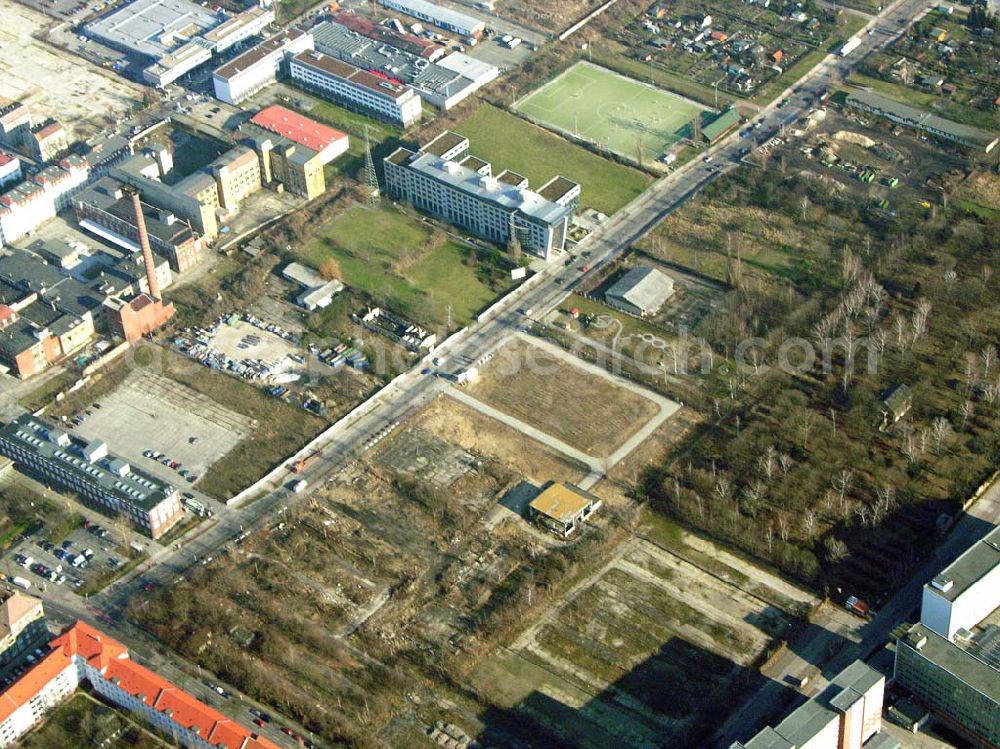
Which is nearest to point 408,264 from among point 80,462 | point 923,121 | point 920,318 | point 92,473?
point 80,462

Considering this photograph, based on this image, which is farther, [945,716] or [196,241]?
[196,241]

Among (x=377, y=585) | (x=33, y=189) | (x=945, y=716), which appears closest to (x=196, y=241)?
(x=33, y=189)

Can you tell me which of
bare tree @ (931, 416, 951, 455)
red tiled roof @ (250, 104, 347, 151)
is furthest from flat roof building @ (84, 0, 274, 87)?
bare tree @ (931, 416, 951, 455)

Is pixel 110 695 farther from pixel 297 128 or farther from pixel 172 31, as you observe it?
pixel 172 31

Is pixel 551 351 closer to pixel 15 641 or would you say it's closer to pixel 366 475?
pixel 366 475

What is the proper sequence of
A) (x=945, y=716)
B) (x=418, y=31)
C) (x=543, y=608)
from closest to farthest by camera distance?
(x=945, y=716) < (x=543, y=608) < (x=418, y=31)

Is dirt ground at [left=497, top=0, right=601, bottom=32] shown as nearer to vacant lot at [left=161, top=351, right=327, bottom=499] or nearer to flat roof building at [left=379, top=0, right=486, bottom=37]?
flat roof building at [left=379, top=0, right=486, bottom=37]
